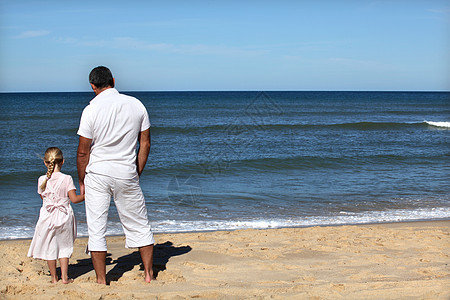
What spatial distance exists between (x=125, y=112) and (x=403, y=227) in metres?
4.67

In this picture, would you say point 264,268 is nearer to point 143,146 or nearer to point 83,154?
point 143,146

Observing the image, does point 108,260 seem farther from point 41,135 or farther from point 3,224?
point 41,135

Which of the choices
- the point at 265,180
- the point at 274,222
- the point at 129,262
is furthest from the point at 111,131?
the point at 265,180

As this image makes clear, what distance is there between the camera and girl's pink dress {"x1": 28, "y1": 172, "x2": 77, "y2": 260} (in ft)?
12.3

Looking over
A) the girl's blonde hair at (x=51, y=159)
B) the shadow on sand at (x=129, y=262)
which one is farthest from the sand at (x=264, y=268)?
the girl's blonde hair at (x=51, y=159)

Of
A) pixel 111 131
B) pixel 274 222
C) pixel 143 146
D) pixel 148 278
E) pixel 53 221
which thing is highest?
pixel 111 131

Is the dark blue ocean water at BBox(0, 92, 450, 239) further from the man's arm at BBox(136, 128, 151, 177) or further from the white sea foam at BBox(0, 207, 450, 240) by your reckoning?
the man's arm at BBox(136, 128, 151, 177)

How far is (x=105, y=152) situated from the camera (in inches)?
135

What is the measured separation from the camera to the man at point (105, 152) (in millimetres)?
3398

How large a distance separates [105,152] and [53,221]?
0.84m

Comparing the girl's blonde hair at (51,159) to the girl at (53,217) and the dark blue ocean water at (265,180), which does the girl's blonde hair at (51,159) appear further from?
the dark blue ocean water at (265,180)

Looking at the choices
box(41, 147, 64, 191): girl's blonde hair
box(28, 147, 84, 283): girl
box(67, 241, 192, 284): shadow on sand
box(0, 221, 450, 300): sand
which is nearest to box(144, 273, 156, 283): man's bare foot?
box(0, 221, 450, 300): sand

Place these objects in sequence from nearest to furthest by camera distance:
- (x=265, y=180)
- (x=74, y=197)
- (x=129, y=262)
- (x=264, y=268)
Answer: (x=74, y=197)
(x=264, y=268)
(x=129, y=262)
(x=265, y=180)

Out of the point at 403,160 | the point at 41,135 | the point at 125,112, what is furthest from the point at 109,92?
the point at 41,135
